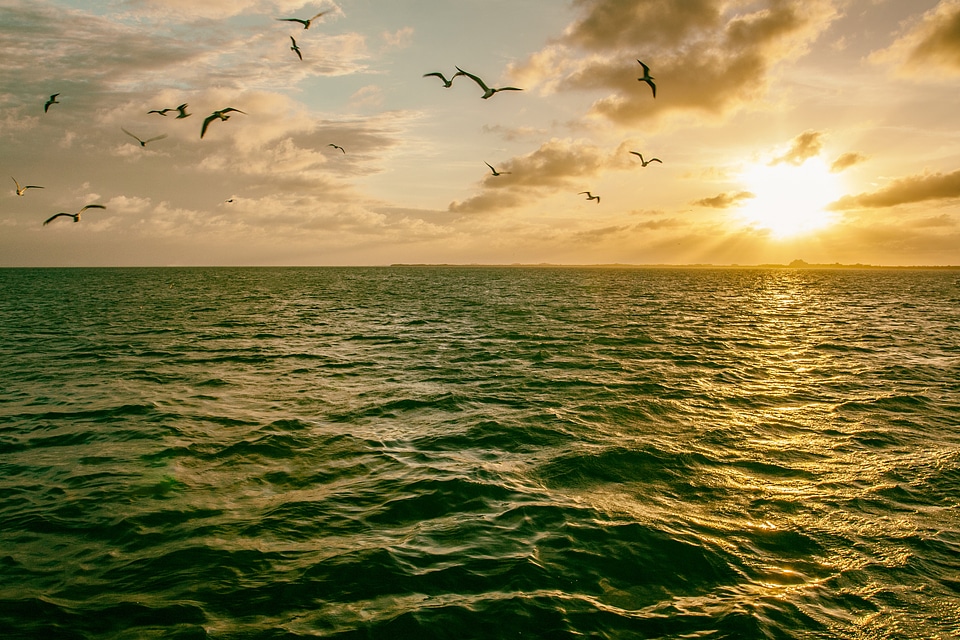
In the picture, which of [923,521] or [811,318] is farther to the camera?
[811,318]

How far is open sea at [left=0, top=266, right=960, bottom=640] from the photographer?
7246mm

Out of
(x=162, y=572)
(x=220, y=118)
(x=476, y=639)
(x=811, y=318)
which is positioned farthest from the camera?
(x=811, y=318)

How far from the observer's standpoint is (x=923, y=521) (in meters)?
9.82

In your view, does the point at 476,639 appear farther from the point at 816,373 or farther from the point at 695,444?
the point at 816,373

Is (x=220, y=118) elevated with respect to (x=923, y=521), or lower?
elevated

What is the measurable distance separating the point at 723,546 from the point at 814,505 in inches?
116

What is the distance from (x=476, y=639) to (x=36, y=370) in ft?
82.6

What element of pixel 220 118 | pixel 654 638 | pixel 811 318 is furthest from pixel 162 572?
pixel 811 318

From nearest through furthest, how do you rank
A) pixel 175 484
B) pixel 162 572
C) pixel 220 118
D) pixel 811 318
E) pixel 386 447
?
pixel 162 572 → pixel 175 484 → pixel 386 447 → pixel 220 118 → pixel 811 318

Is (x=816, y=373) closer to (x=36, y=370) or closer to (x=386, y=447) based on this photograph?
(x=386, y=447)

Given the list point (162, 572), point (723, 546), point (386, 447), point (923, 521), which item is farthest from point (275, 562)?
point (923, 521)

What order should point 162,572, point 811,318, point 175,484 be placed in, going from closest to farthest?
point 162,572 < point 175,484 < point 811,318

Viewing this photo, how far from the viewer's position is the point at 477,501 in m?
10.5

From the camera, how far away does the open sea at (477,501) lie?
725cm
